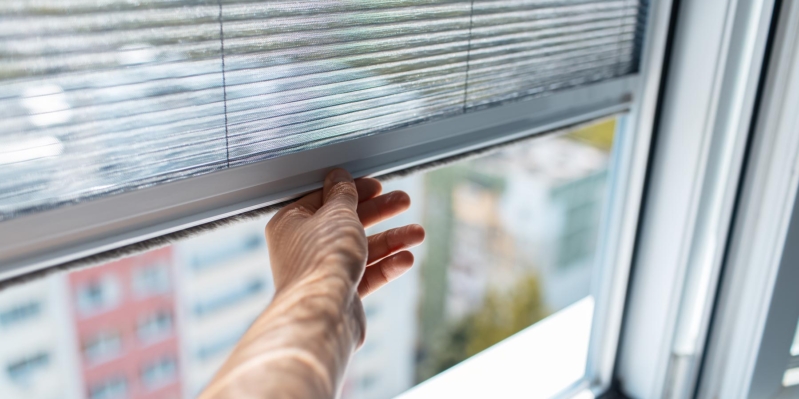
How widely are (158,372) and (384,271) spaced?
→ 5.90m

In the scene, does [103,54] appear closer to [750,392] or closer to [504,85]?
[504,85]

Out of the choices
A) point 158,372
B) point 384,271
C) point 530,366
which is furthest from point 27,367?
point 384,271

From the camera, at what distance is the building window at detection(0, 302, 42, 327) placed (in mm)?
4512

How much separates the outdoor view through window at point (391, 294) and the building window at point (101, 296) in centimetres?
1

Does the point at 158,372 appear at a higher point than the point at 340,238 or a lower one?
lower

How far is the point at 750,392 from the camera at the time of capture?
134 cm

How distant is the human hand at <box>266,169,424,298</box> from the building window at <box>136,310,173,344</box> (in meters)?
5.18

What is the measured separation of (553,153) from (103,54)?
702 cm

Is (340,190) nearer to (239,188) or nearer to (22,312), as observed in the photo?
(239,188)

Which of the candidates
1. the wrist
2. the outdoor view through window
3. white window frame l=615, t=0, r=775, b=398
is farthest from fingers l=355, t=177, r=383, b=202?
the outdoor view through window

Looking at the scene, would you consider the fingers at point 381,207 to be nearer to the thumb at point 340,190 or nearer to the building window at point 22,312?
the thumb at point 340,190

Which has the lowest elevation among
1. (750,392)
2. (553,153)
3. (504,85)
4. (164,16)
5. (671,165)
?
(553,153)

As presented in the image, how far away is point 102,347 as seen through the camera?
5410 millimetres

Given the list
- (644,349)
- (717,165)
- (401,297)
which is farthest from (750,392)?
(401,297)
